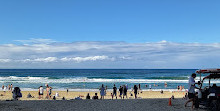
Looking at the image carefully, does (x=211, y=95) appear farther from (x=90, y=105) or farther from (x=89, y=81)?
(x=89, y=81)

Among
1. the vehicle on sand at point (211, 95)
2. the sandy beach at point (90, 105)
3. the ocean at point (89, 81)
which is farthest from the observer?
the ocean at point (89, 81)

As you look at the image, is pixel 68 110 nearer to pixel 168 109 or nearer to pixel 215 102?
pixel 168 109

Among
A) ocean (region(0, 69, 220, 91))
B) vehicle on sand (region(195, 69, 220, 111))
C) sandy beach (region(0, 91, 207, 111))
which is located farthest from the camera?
ocean (region(0, 69, 220, 91))

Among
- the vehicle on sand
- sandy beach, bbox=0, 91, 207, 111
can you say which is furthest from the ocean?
the vehicle on sand

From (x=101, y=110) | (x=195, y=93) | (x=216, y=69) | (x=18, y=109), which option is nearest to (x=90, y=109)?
(x=101, y=110)

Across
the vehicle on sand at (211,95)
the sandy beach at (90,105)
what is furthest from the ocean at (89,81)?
the vehicle on sand at (211,95)

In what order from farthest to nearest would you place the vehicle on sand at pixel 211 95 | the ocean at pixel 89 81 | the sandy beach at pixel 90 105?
1. the ocean at pixel 89 81
2. the sandy beach at pixel 90 105
3. the vehicle on sand at pixel 211 95

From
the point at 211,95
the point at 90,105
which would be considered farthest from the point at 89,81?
the point at 211,95

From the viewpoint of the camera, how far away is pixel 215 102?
1259cm

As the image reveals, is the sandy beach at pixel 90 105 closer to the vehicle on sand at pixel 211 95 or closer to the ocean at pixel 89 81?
the vehicle on sand at pixel 211 95

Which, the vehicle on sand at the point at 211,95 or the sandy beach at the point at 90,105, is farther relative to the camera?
the sandy beach at the point at 90,105

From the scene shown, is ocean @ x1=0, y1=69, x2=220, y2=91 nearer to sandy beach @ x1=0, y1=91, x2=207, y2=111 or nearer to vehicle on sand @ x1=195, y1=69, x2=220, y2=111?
sandy beach @ x1=0, y1=91, x2=207, y2=111

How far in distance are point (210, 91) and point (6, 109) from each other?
10864 mm

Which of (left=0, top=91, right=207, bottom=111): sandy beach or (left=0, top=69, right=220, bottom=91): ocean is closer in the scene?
(left=0, top=91, right=207, bottom=111): sandy beach
